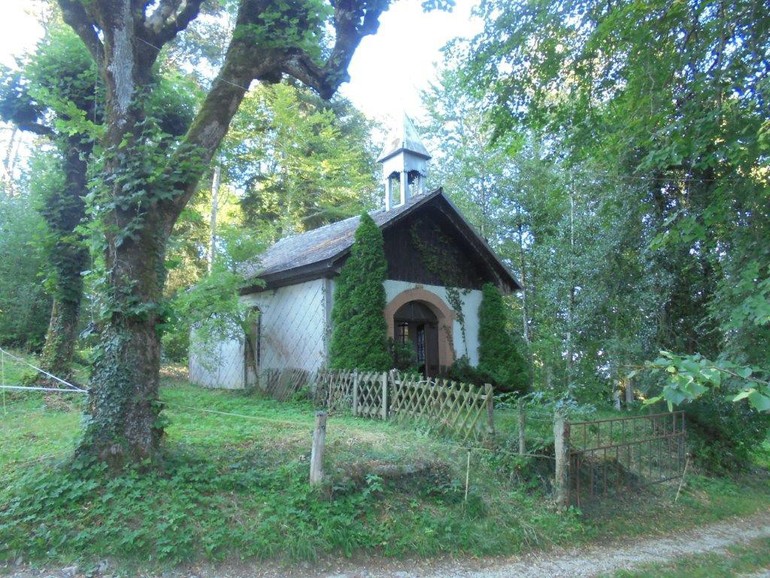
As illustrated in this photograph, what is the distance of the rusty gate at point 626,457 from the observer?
7.55m

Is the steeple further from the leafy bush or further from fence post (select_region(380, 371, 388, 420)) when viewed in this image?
the leafy bush

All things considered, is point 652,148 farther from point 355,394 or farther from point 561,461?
point 355,394

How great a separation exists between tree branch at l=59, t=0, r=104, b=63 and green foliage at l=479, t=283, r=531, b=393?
11.5m

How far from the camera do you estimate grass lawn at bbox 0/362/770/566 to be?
5.11 m

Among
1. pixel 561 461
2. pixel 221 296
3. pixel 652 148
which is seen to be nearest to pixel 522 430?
pixel 561 461

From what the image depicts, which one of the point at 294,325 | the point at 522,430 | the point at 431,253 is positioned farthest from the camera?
the point at 431,253

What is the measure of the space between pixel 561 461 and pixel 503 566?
1733mm

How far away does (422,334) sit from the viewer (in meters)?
15.3

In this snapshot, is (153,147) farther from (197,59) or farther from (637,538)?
(197,59)

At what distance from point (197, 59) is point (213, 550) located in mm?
24982

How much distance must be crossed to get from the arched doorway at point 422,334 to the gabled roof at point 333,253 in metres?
2.41

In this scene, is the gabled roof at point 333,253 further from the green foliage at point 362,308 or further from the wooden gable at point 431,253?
the green foliage at point 362,308

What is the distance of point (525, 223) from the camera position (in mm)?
21656

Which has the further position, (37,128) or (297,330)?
(297,330)
